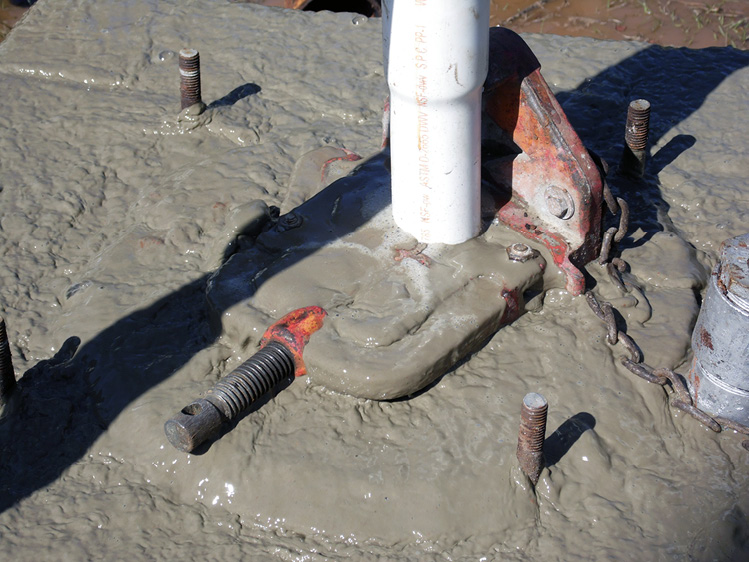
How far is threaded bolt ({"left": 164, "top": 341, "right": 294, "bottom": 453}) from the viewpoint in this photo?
3887mm

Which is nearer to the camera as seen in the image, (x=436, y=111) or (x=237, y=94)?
(x=436, y=111)

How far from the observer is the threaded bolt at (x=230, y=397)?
12.8 feet

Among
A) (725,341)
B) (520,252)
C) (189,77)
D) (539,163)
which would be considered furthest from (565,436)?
(189,77)

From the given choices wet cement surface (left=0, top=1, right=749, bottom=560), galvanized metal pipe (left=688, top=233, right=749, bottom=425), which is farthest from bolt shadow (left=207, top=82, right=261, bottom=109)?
galvanized metal pipe (left=688, top=233, right=749, bottom=425)

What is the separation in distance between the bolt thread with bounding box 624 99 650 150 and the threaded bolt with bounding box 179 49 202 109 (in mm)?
2840

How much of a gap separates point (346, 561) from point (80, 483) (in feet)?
4.16

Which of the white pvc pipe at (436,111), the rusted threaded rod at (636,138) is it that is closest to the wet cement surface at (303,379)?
the rusted threaded rod at (636,138)

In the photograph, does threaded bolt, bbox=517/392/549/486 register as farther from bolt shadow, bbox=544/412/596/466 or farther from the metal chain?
the metal chain

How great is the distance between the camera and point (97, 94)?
21.6 ft

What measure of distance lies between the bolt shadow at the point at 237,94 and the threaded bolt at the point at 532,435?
11.8 feet

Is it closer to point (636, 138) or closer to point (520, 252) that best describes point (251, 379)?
point (520, 252)

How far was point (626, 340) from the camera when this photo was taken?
435 centimetres

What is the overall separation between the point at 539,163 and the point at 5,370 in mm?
2807

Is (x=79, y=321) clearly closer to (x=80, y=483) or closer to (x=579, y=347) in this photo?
(x=80, y=483)
